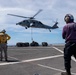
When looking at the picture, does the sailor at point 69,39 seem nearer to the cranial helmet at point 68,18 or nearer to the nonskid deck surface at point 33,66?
the cranial helmet at point 68,18

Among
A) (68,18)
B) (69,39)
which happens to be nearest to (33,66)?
(69,39)

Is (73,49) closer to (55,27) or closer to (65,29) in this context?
(65,29)

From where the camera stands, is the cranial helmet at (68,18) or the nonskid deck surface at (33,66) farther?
the nonskid deck surface at (33,66)

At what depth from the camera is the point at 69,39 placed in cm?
878

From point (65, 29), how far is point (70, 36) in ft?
0.83

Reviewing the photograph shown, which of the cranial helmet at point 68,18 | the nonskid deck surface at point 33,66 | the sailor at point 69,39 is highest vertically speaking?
the cranial helmet at point 68,18

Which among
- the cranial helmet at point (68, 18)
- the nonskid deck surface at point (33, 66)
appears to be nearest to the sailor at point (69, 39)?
the cranial helmet at point (68, 18)

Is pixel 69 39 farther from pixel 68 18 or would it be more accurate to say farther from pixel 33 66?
pixel 33 66

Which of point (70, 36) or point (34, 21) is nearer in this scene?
point (70, 36)

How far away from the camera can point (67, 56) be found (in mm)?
8570

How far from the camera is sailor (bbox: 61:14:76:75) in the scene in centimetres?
858

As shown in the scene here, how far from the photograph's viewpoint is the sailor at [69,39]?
28.1 ft

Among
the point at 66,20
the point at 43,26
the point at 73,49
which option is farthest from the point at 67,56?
the point at 43,26

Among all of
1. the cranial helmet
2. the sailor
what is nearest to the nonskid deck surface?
the sailor
